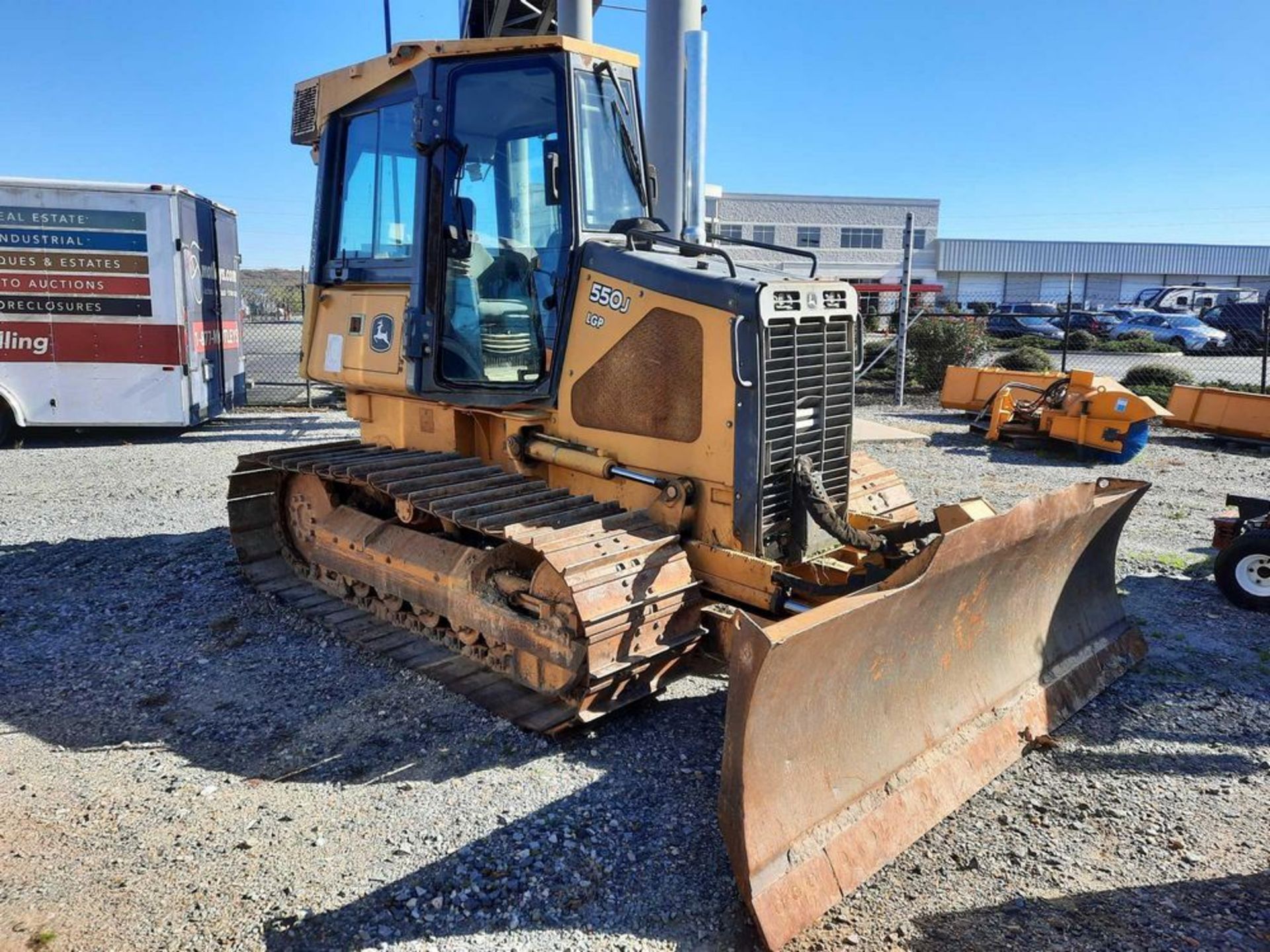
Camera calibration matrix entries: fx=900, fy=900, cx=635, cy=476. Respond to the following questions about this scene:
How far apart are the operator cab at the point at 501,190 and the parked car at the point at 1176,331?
29200 mm

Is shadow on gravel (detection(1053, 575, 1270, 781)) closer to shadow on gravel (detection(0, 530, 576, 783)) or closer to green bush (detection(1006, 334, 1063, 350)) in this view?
shadow on gravel (detection(0, 530, 576, 783))

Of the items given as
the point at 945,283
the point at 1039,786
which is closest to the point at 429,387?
the point at 1039,786

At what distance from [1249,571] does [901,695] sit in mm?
3701

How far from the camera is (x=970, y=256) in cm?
5947

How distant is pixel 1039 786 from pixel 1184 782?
660 mm

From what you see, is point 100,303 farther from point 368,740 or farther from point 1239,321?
point 1239,321

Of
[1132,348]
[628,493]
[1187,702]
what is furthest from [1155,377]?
[628,493]

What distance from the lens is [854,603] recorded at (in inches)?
126

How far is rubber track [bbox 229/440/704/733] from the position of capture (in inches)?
158

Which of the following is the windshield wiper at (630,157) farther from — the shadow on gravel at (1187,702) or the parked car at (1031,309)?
the parked car at (1031,309)

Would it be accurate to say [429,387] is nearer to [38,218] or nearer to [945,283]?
[38,218]

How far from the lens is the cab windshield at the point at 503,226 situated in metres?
4.79

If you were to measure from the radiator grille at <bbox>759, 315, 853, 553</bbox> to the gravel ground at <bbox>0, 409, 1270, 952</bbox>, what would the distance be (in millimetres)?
1090

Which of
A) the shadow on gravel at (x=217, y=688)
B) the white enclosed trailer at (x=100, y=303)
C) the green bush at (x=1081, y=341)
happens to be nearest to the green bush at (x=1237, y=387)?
the green bush at (x=1081, y=341)
